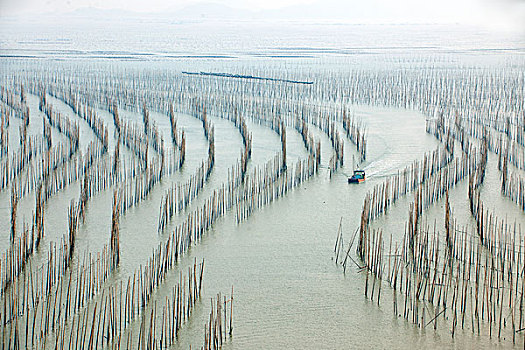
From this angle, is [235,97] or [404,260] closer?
[404,260]

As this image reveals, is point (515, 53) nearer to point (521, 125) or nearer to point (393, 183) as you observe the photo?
point (521, 125)

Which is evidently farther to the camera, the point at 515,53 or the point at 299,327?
the point at 515,53

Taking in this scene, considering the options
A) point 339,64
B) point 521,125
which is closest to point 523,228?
point 521,125

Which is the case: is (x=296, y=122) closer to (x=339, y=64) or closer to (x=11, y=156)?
(x=11, y=156)

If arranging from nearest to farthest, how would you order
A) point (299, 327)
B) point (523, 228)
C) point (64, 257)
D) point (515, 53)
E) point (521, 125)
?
point (299, 327)
point (64, 257)
point (523, 228)
point (521, 125)
point (515, 53)

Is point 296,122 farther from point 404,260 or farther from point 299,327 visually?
point 299,327

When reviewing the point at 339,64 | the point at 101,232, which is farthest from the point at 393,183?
the point at 339,64

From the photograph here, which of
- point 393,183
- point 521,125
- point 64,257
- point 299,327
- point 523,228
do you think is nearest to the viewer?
point 299,327

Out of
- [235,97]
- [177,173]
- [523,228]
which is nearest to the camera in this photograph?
[523,228]

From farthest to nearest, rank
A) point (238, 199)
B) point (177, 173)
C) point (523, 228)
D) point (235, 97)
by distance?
point (235, 97) < point (177, 173) < point (238, 199) < point (523, 228)
